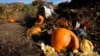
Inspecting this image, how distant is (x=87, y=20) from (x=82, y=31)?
2.89ft

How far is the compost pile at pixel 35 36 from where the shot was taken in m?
9.98

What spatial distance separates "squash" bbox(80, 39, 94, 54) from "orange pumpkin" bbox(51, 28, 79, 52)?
0.14m

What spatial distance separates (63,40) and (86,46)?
631 mm

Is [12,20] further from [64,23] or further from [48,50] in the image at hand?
[48,50]

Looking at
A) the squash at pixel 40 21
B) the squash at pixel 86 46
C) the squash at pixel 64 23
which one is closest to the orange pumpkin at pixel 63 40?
the squash at pixel 86 46

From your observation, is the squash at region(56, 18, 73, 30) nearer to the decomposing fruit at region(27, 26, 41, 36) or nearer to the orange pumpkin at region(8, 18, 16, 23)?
the decomposing fruit at region(27, 26, 41, 36)

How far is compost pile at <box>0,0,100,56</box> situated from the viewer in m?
9.98

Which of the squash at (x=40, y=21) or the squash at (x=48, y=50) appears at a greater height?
the squash at (x=48, y=50)

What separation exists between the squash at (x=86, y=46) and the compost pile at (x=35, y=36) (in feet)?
0.53

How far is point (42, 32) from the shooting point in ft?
36.7

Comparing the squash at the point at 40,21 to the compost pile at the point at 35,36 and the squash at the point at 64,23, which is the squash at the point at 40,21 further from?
the squash at the point at 64,23

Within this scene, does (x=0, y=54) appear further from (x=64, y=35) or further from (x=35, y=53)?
(x=64, y=35)

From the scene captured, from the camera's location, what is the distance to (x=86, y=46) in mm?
10070

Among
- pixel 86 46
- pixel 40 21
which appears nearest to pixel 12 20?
pixel 40 21
